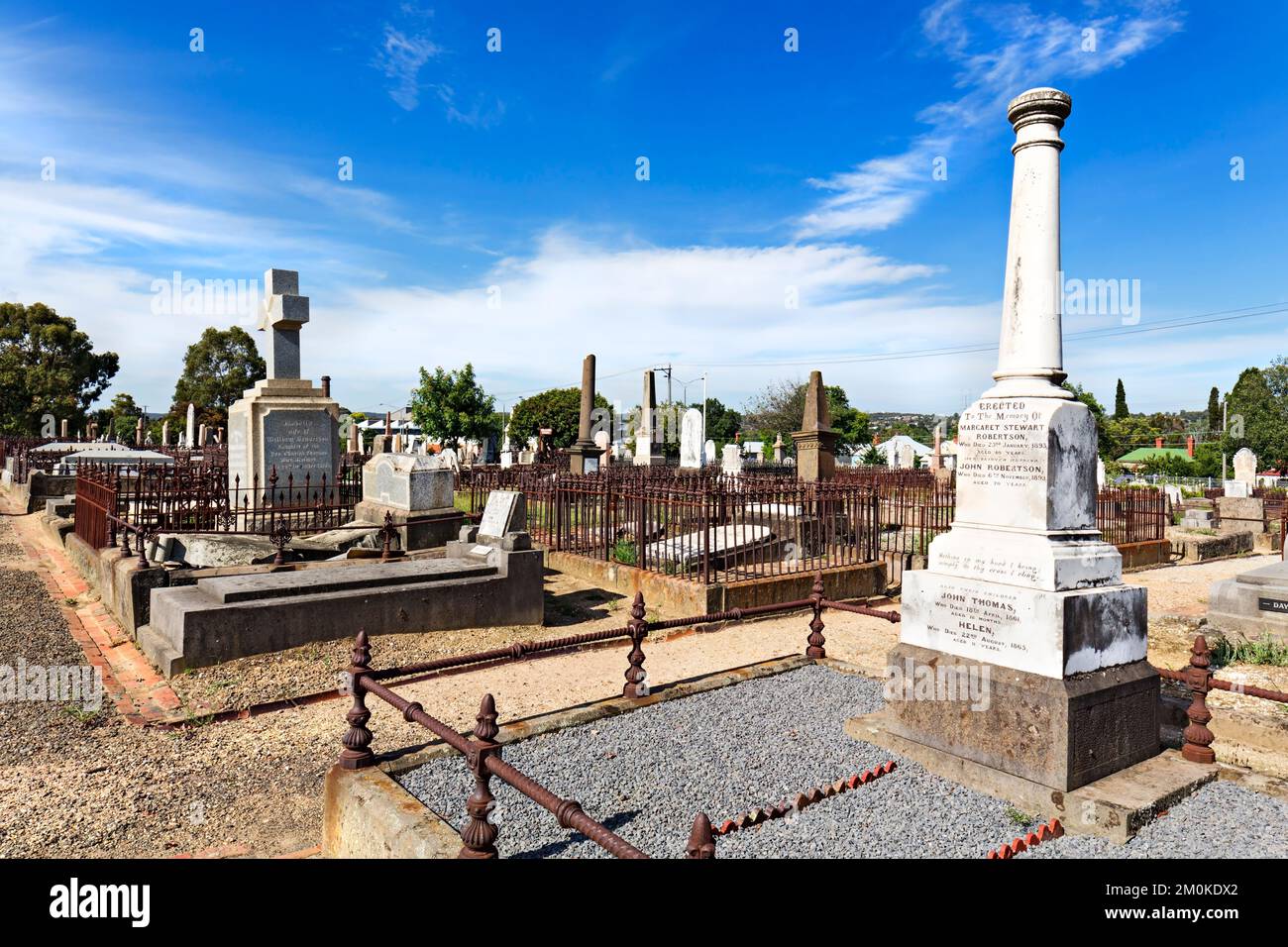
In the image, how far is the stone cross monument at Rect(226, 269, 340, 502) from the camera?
12742mm

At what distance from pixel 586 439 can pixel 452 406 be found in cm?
2381

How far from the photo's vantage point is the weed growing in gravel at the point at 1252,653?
7.22 meters

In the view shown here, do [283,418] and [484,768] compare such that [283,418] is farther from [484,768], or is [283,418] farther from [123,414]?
[123,414]

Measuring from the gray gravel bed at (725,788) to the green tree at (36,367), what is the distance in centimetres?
5227

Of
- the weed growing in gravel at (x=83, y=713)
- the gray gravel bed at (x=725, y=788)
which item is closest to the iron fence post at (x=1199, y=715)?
the gray gravel bed at (x=725, y=788)

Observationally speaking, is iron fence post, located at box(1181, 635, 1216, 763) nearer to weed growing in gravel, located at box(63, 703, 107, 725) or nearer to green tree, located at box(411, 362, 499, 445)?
weed growing in gravel, located at box(63, 703, 107, 725)

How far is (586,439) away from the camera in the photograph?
2372cm

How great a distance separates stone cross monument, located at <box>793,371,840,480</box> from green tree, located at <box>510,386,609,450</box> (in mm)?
44937

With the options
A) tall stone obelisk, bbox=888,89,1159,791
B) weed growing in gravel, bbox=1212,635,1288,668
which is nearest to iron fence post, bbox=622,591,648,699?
tall stone obelisk, bbox=888,89,1159,791

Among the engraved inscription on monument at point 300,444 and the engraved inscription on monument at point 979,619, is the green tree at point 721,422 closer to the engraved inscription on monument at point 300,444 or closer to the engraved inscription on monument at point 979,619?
the engraved inscription on monument at point 300,444

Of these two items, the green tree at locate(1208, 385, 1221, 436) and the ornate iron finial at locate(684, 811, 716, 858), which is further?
the green tree at locate(1208, 385, 1221, 436)

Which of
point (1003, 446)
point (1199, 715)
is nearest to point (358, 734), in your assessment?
point (1003, 446)

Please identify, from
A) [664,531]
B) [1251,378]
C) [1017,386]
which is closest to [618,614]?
[664,531]
